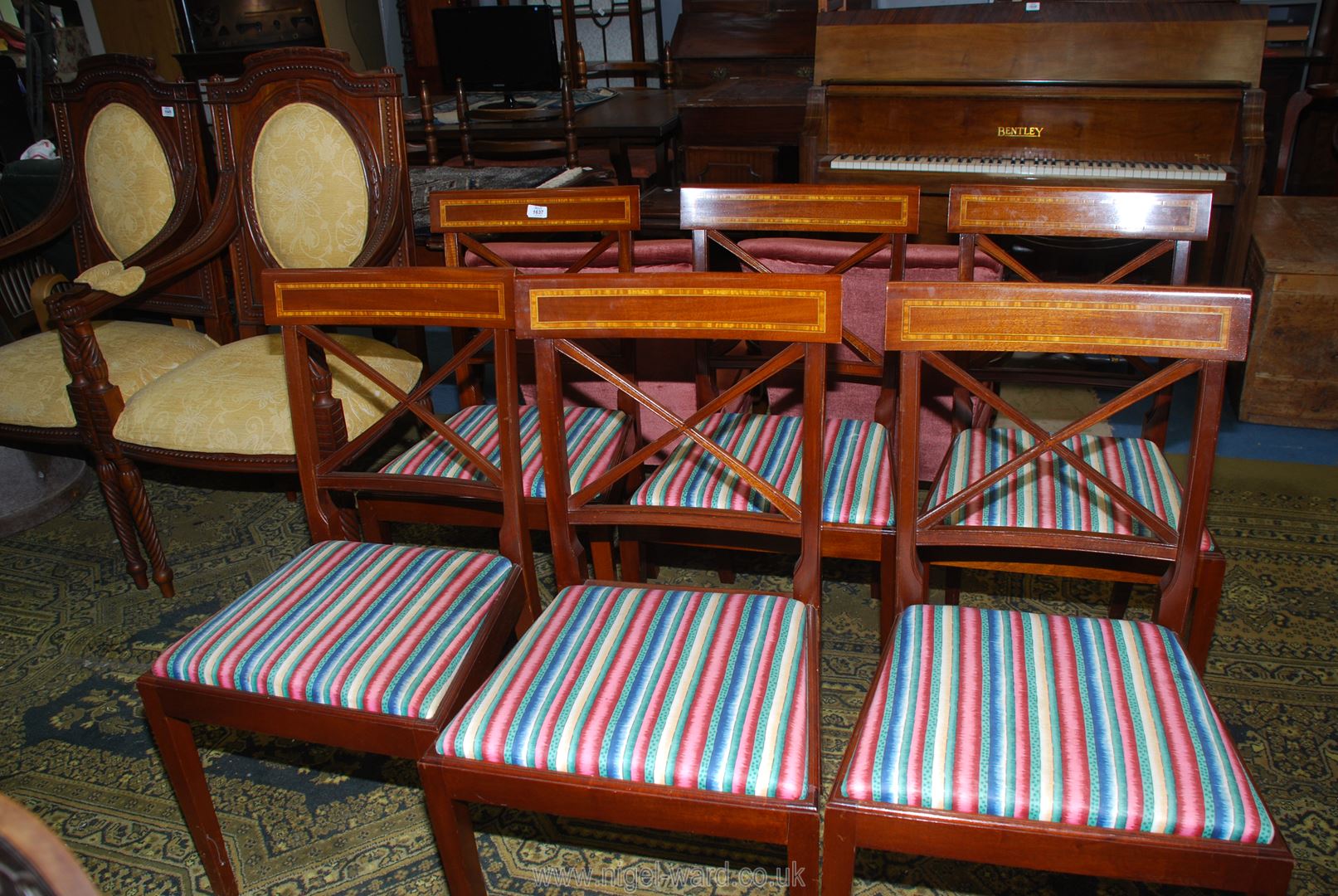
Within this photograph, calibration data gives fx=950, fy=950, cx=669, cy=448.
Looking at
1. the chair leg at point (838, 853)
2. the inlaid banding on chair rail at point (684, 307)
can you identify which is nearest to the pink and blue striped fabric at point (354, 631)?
the inlaid banding on chair rail at point (684, 307)

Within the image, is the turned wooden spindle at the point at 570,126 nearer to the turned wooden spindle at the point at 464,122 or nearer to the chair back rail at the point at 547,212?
the turned wooden spindle at the point at 464,122

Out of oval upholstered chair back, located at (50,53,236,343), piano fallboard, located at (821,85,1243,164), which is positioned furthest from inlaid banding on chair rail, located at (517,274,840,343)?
piano fallboard, located at (821,85,1243,164)

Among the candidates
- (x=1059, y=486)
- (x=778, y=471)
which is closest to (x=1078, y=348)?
(x=1059, y=486)

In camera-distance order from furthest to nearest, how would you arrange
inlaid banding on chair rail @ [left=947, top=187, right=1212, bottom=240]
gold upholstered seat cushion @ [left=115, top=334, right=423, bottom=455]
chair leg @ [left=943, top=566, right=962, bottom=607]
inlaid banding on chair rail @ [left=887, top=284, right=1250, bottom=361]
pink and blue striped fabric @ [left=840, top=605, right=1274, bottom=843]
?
1. gold upholstered seat cushion @ [left=115, top=334, right=423, bottom=455]
2. chair leg @ [left=943, top=566, right=962, bottom=607]
3. inlaid banding on chair rail @ [left=947, top=187, right=1212, bottom=240]
4. inlaid banding on chair rail @ [left=887, top=284, right=1250, bottom=361]
5. pink and blue striped fabric @ [left=840, top=605, right=1274, bottom=843]

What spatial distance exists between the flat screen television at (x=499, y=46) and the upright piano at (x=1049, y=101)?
70.3 inches

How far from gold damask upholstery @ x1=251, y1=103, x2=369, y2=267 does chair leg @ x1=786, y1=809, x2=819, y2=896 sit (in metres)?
1.83

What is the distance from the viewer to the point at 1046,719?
3.56ft

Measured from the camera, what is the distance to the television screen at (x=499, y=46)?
181 inches

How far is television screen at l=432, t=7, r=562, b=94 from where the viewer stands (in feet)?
15.1

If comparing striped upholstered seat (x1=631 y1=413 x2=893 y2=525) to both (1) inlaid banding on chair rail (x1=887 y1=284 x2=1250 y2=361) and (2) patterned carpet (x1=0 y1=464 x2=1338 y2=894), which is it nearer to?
(1) inlaid banding on chair rail (x1=887 y1=284 x2=1250 y2=361)

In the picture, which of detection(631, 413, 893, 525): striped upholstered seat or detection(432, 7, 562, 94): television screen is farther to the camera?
detection(432, 7, 562, 94): television screen

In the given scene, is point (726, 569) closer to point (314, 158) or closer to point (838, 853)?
point (838, 853)

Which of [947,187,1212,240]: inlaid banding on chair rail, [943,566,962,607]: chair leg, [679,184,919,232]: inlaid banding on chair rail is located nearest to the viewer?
[947,187,1212,240]: inlaid banding on chair rail

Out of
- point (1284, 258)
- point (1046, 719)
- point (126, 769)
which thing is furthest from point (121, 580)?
point (1284, 258)
